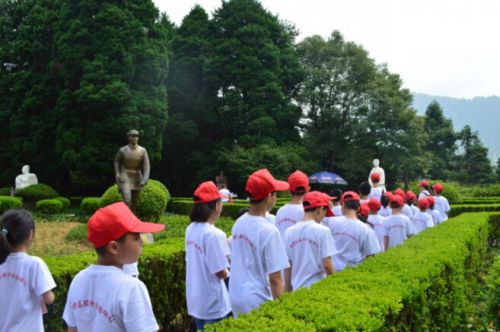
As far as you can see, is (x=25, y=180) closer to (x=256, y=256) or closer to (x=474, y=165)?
(x=256, y=256)

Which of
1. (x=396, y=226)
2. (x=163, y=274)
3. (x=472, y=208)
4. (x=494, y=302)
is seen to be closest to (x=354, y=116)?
(x=472, y=208)

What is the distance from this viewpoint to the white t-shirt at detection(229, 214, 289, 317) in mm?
3752

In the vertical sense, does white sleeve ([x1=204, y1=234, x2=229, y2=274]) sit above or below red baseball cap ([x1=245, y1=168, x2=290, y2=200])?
below

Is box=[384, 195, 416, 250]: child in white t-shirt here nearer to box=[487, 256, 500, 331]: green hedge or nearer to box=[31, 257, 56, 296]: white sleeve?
box=[487, 256, 500, 331]: green hedge

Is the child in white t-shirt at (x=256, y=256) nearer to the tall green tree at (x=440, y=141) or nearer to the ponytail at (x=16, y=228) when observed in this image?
the ponytail at (x=16, y=228)

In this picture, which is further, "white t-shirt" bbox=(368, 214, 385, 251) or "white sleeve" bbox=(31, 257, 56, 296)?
"white t-shirt" bbox=(368, 214, 385, 251)

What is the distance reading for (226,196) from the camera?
762 inches

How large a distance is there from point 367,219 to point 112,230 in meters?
6.21

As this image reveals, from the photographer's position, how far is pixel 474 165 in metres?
49.8

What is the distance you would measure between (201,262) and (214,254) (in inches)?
5.9

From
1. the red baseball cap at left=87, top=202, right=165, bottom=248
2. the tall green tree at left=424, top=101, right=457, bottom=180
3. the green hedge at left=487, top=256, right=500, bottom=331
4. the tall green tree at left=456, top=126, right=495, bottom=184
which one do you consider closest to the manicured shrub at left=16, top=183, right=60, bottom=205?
the green hedge at left=487, top=256, right=500, bottom=331

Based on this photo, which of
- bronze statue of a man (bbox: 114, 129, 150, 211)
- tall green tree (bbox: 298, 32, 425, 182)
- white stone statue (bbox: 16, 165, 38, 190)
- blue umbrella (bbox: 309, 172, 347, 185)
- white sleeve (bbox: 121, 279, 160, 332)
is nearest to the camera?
white sleeve (bbox: 121, 279, 160, 332)

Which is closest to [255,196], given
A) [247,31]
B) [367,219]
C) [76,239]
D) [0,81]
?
[367,219]

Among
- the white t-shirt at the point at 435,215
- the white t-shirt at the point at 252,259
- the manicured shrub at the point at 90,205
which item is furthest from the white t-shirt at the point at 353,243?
the manicured shrub at the point at 90,205
